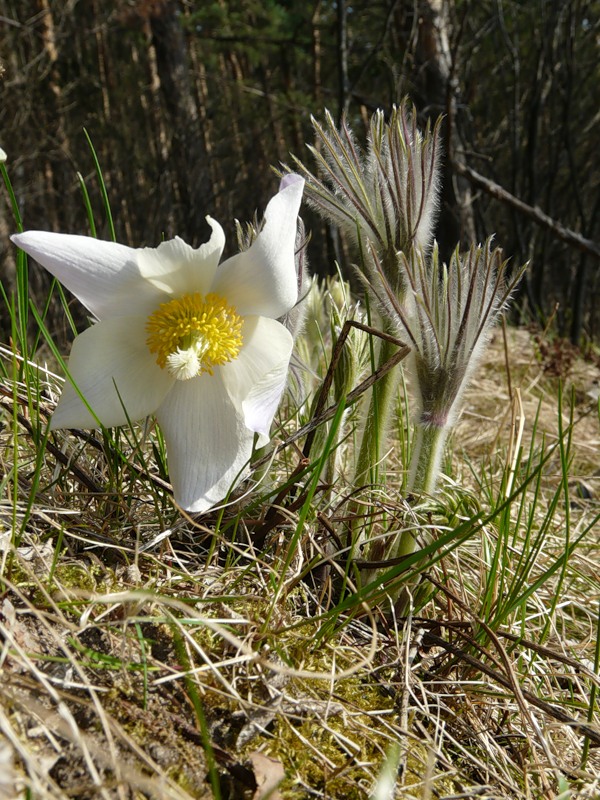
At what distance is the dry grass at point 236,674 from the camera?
0.70 m

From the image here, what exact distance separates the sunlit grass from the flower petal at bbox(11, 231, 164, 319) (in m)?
0.13

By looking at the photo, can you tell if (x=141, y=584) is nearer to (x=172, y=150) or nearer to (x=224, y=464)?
(x=224, y=464)

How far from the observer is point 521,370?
3.48 m

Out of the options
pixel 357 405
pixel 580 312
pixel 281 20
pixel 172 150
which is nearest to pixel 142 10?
pixel 172 150

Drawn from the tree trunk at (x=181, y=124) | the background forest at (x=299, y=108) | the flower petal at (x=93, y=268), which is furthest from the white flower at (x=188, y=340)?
the tree trunk at (x=181, y=124)

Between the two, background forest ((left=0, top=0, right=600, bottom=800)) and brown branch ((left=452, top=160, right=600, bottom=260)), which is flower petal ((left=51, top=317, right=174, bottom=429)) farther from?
brown branch ((left=452, top=160, right=600, bottom=260))

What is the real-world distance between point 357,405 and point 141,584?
1.70 feet

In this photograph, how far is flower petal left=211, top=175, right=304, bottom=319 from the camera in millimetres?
903

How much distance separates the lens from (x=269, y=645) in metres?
0.89

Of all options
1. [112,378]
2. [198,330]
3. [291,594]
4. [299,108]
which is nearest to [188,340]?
[198,330]

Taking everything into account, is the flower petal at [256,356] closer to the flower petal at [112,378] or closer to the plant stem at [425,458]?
the flower petal at [112,378]

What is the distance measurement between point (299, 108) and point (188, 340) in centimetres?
450

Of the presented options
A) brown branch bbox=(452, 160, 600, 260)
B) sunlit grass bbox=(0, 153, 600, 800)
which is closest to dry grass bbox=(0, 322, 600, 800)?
sunlit grass bbox=(0, 153, 600, 800)

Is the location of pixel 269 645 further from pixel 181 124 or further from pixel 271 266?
pixel 181 124
